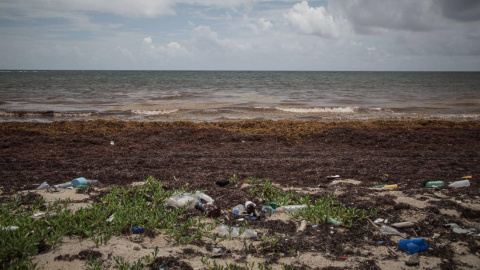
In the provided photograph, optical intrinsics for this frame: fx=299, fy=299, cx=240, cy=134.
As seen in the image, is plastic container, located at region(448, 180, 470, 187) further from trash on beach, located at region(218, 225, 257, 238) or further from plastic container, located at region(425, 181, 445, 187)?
trash on beach, located at region(218, 225, 257, 238)

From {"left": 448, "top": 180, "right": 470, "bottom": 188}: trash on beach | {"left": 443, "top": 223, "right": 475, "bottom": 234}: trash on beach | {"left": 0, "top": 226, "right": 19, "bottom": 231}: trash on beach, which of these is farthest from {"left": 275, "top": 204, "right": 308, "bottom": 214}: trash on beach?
{"left": 0, "top": 226, "right": 19, "bottom": 231}: trash on beach

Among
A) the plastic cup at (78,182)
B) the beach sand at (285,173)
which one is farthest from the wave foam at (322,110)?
the plastic cup at (78,182)

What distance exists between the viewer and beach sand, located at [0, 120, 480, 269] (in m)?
2.90

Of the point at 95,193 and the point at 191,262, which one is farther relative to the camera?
the point at 95,193

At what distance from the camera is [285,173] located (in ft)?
18.6

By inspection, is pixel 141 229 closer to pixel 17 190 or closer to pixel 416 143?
pixel 17 190

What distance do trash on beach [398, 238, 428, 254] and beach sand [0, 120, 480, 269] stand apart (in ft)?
0.21

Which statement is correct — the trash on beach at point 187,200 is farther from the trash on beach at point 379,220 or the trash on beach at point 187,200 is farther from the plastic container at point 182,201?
the trash on beach at point 379,220

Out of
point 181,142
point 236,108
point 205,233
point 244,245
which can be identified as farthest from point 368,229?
point 236,108

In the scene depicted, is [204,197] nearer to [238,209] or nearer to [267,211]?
[238,209]

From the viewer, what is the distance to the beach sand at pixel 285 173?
2.90 meters

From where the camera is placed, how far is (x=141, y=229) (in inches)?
128

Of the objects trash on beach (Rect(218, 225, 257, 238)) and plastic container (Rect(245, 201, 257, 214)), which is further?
plastic container (Rect(245, 201, 257, 214))

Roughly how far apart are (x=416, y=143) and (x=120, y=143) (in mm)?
8408
